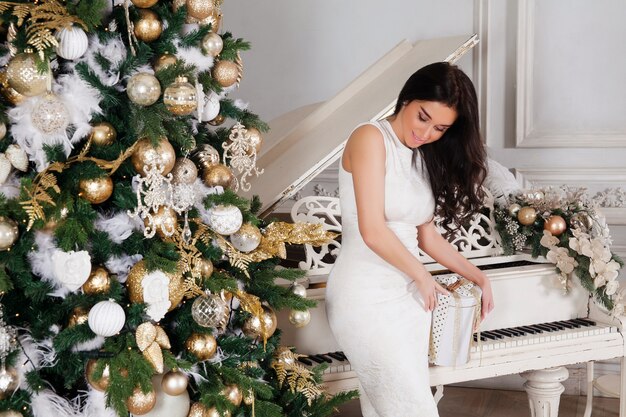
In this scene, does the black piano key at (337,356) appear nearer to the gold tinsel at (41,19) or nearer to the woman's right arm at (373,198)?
the woman's right arm at (373,198)

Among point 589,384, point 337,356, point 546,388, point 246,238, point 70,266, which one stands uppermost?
point 70,266

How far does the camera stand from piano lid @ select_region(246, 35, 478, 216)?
283cm

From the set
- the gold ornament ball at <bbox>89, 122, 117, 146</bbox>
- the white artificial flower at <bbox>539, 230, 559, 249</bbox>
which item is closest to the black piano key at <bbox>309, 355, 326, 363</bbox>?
the white artificial flower at <bbox>539, 230, 559, 249</bbox>

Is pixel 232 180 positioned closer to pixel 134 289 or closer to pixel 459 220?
pixel 134 289

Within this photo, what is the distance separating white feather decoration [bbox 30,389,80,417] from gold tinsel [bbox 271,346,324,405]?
60cm

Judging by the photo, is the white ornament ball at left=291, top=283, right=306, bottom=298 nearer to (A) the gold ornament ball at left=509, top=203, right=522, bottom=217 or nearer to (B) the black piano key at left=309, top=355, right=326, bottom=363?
(B) the black piano key at left=309, top=355, right=326, bottom=363

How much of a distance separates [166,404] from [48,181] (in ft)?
2.14

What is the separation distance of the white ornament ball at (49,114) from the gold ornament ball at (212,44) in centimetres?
42

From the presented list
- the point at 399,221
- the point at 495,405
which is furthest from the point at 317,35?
the point at 399,221

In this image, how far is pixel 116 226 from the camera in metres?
1.89

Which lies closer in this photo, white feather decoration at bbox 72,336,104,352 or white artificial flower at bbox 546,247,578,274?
white feather decoration at bbox 72,336,104,352

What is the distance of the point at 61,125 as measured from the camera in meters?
1.77

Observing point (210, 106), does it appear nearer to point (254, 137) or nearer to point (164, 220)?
point (254, 137)

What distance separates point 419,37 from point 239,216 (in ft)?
10.1
